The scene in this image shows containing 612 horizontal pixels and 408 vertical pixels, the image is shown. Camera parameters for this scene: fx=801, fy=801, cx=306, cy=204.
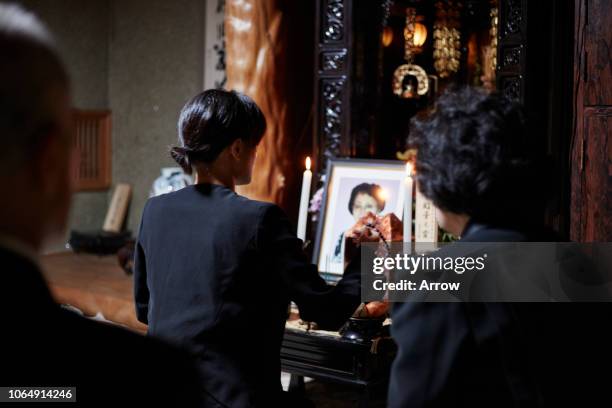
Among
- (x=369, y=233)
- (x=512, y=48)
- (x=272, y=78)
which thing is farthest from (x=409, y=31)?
(x=369, y=233)

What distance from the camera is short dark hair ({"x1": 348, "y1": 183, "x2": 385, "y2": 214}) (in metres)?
3.14

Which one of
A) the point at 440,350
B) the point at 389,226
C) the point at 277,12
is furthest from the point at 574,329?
the point at 277,12

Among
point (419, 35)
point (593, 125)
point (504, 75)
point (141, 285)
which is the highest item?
point (419, 35)

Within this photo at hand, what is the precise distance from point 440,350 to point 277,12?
295 centimetres

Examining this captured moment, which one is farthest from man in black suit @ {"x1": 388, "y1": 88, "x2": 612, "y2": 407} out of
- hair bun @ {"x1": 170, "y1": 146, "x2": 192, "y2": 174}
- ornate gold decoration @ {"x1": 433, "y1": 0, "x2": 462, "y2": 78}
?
ornate gold decoration @ {"x1": 433, "y1": 0, "x2": 462, "y2": 78}

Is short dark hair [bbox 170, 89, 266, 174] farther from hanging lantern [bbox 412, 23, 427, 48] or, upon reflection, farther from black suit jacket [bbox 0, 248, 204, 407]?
hanging lantern [bbox 412, 23, 427, 48]

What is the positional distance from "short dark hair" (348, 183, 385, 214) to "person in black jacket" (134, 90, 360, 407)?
1.34 m

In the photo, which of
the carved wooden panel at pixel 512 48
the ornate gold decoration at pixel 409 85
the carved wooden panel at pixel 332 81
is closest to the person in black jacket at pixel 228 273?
the carved wooden panel at pixel 512 48

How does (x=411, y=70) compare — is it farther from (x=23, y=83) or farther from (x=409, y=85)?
(x=23, y=83)

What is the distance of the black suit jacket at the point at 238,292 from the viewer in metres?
1.74

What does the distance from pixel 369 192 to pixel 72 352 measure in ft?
8.63

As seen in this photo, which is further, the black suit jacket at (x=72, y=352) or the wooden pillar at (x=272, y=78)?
the wooden pillar at (x=272, y=78)

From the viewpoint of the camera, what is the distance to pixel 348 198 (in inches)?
126

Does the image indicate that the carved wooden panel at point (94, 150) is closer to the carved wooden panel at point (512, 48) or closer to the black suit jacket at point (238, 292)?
the carved wooden panel at point (512, 48)
